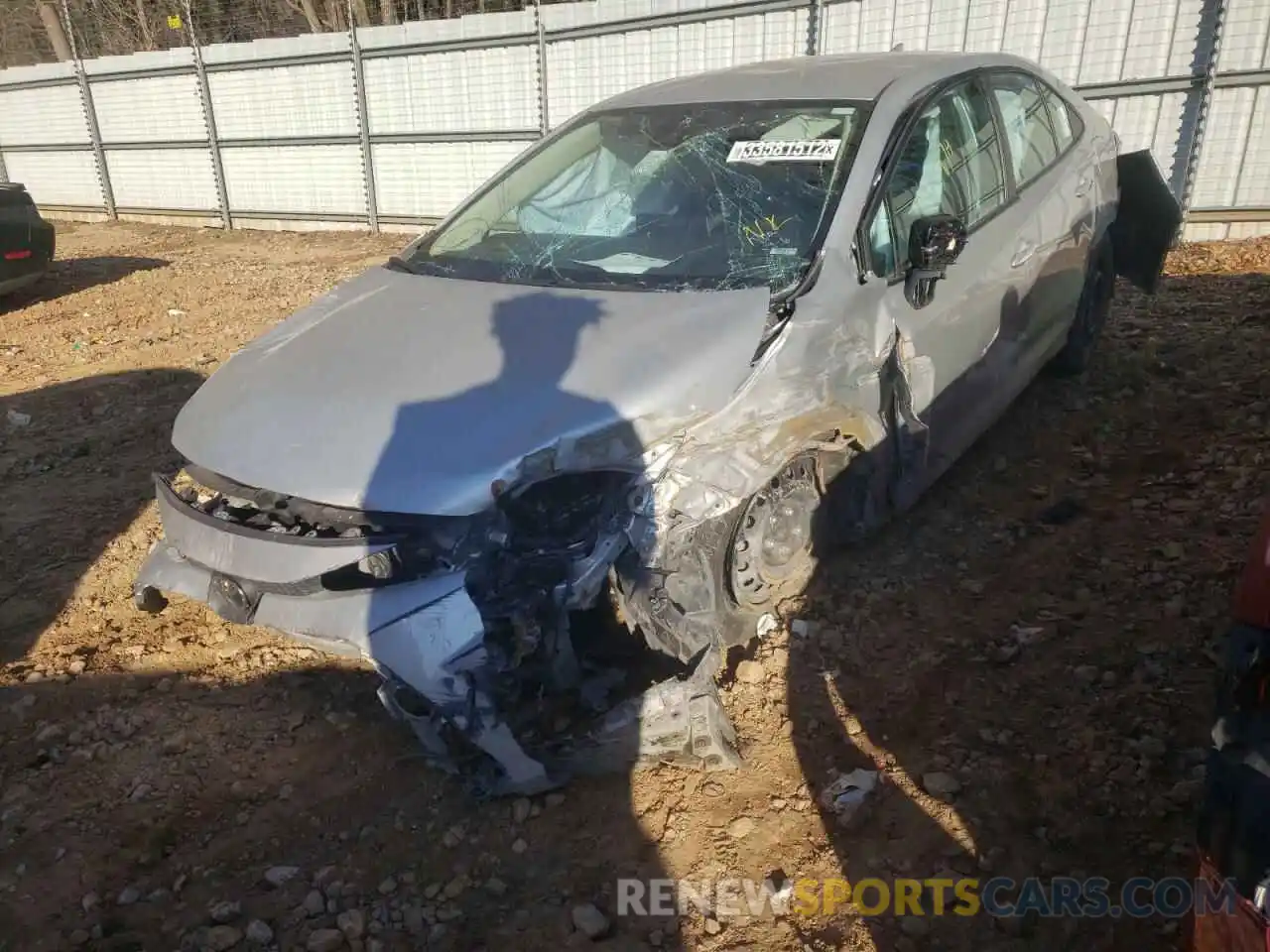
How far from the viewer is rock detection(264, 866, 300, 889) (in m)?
2.45

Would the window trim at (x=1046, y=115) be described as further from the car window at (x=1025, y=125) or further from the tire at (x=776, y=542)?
the tire at (x=776, y=542)

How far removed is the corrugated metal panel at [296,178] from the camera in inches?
493

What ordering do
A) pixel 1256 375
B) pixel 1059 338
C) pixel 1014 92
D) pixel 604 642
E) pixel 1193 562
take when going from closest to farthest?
pixel 604 642 → pixel 1193 562 → pixel 1014 92 → pixel 1059 338 → pixel 1256 375

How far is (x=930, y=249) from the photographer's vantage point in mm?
3148

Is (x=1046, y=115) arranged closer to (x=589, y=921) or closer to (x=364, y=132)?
(x=589, y=921)

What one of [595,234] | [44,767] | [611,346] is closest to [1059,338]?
[595,234]

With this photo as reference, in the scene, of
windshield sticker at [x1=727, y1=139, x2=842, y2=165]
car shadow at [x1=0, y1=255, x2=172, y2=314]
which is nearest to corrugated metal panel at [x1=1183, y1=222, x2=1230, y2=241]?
windshield sticker at [x1=727, y1=139, x2=842, y2=165]

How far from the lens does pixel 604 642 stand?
283 centimetres

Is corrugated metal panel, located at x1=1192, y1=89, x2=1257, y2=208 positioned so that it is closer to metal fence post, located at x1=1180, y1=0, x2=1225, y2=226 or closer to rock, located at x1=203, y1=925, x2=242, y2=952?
metal fence post, located at x1=1180, y1=0, x2=1225, y2=226

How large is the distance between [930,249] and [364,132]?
417 inches

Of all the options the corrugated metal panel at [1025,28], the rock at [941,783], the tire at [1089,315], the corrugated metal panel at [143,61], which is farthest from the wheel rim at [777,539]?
the corrugated metal panel at [143,61]

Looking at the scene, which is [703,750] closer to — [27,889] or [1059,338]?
[27,889]

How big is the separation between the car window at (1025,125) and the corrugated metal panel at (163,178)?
12722 mm

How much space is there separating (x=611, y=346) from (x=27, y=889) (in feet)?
7.07
